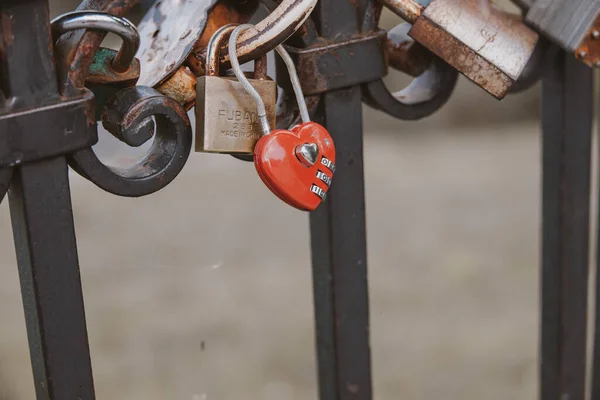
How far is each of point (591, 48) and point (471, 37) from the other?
128 mm

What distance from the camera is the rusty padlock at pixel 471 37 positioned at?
640 millimetres

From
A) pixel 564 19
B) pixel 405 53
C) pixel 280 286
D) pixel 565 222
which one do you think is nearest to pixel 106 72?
pixel 405 53

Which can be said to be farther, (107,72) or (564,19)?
(564,19)

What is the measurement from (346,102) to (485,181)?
3.26 meters

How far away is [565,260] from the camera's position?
94 centimetres

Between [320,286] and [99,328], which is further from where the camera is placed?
[99,328]

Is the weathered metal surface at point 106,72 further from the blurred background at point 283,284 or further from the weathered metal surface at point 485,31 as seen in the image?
the blurred background at point 283,284

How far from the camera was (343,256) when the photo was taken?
28.0 inches

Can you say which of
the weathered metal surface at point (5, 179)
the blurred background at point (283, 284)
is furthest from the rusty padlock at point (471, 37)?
the blurred background at point (283, 284)

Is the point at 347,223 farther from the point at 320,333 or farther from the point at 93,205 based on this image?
the point at 93,205

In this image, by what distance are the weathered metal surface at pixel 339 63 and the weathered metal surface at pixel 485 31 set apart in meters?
0.04

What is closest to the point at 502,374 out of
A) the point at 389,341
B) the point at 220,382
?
the point at 389,341

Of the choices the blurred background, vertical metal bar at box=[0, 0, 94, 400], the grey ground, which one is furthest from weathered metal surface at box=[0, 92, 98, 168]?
the grey ground

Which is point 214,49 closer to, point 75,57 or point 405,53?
point 75,57
